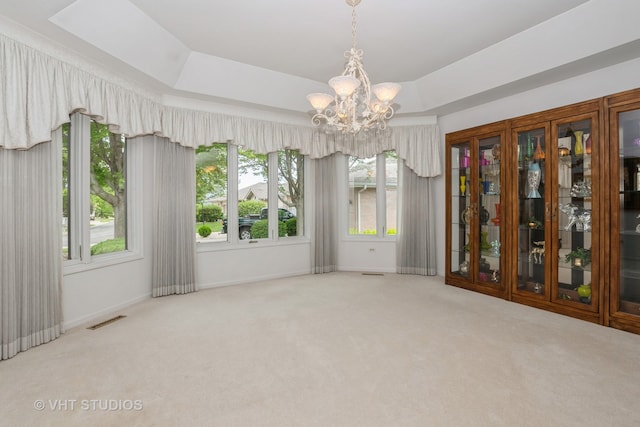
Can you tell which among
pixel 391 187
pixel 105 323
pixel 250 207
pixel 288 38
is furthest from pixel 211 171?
pixel 391 187

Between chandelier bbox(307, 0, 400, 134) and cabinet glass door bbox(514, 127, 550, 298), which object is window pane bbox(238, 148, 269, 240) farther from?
cabinet glass door bbox(514, 127, 550, 298)

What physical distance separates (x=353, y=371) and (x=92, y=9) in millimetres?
3530

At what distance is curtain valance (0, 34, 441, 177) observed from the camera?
8.05ft

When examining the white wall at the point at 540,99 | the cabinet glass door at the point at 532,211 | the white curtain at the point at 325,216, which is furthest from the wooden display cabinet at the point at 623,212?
the white curtain at the point at 325,216

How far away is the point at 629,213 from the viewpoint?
9.60ft

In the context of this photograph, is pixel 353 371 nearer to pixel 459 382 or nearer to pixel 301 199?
pixel 459 382

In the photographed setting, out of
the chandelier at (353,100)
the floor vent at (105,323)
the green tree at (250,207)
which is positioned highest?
the chandelier at (353,100)

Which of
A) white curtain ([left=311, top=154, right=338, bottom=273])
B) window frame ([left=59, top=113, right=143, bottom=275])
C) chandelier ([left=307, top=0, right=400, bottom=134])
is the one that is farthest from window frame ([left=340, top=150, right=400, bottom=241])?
window frame ([left=59, top=113, right=143, bottom=275])

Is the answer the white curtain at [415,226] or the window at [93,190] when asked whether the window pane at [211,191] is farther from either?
the white curtain at [415,226]

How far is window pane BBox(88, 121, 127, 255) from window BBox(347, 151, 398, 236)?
11.3 ft

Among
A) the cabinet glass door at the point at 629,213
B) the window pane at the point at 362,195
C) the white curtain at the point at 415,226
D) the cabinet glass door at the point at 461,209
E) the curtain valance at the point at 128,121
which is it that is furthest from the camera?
the window pane at the point at 362,195

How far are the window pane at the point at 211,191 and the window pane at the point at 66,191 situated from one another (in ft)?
5.09

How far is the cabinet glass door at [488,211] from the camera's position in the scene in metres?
4.02

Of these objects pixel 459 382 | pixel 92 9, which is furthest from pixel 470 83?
pixel 92 9
